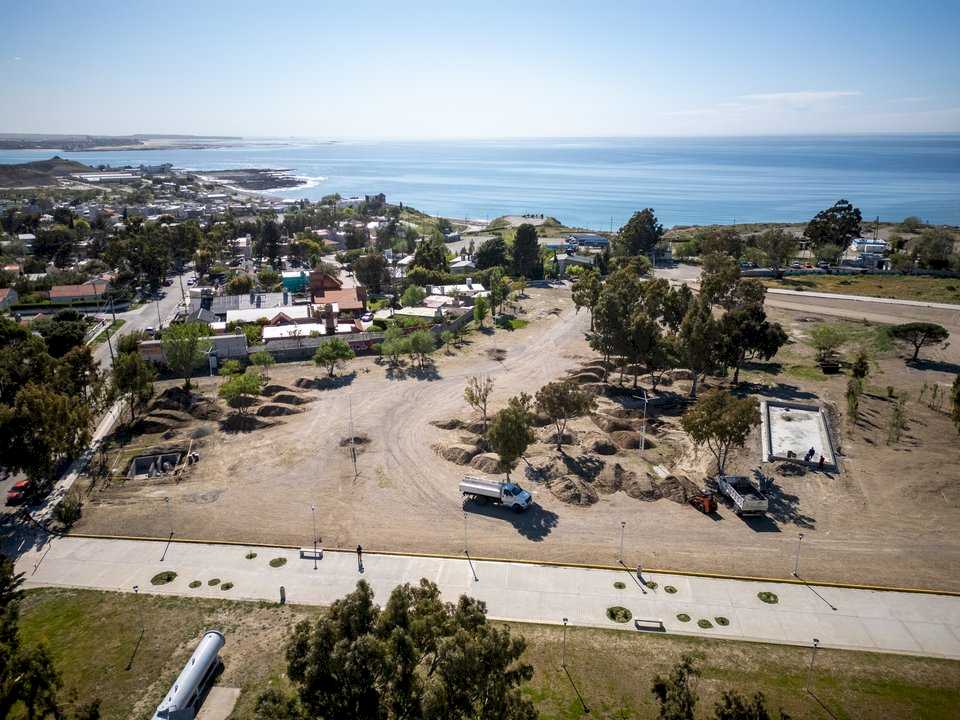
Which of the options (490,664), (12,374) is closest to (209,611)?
(490,664)

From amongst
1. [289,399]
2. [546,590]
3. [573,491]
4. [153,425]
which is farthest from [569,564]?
[153,425]

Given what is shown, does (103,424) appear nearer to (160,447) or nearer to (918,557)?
(160,447)

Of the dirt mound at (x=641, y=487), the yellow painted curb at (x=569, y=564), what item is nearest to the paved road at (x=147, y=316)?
the yellow painted curb at (x=569, y=564)

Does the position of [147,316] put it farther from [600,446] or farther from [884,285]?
[884,285]

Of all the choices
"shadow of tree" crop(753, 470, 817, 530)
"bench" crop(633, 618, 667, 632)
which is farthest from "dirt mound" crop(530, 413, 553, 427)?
"bench" crop(633, 618, 667, 632)

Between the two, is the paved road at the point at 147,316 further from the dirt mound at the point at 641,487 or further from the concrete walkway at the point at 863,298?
the concrete walkway at the point at 863,298
